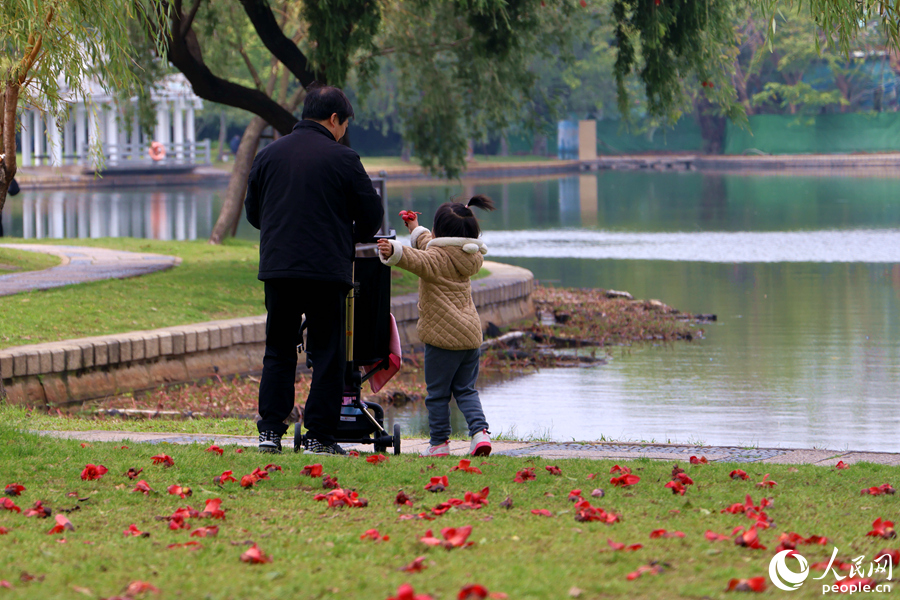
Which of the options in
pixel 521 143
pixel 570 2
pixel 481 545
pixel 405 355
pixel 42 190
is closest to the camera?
pixel 481 545

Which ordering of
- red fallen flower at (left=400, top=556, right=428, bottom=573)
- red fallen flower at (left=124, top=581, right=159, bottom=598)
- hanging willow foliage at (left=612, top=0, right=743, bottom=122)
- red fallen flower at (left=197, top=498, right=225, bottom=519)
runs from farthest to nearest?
hanging willow foliage at (left=612, top=0, right=743, bottom=122) → red fallen flower at (left=197, top=498, right=225, bottom=519) → red fallen flower at (left=400, top=556, right=428, bottom=573) → red fallen flower at (left=124, top=581, right=159, bottom=598)

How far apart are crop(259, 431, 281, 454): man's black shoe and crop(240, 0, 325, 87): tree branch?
8.02m

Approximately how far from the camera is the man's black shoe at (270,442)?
549 centimetres

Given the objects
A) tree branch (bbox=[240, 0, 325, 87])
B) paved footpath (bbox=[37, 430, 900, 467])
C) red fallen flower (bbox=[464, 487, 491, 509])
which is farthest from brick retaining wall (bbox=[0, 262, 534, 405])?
red fallen flower (bbox=[464, 487, 491, 509])

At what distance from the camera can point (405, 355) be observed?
11836 millimetres

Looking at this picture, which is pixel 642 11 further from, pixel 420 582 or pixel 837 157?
pixel 837 157

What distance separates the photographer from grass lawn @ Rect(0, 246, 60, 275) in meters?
12.7

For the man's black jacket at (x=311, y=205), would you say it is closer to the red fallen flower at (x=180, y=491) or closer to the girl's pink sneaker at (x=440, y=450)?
the girl's pink sneaker at (x=440, y=450)

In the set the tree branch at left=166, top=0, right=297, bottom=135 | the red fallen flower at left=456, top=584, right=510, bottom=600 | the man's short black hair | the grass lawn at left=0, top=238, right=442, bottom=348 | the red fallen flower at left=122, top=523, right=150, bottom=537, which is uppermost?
the tree branch at left=166, top=0, right=297, bottom=135

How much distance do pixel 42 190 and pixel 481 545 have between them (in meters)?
45.3

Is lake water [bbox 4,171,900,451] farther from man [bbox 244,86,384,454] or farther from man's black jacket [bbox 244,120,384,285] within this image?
man's black jacket [bbox 244,120,384,285]

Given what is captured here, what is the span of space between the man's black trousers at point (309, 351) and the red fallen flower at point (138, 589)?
2360 mm

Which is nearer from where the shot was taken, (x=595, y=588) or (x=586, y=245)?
(x=595, y=588)

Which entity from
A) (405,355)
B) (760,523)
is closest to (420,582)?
(760,523)
